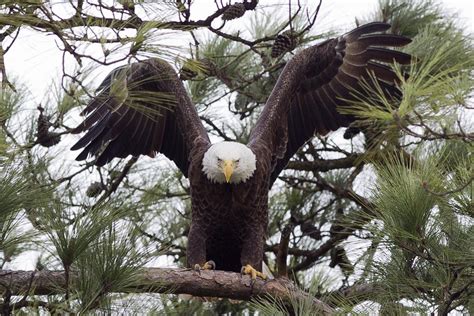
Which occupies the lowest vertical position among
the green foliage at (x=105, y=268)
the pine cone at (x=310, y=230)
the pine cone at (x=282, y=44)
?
the green foliage at (x=105, y=268)

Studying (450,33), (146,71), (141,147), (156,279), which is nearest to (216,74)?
(146,71)

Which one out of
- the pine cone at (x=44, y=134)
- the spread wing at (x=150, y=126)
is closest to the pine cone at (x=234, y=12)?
the spread wing at (x=150, y=126)

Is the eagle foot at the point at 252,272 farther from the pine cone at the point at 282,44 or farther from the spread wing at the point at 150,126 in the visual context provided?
the pine cone at the point at 282,44

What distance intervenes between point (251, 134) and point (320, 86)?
51 cm

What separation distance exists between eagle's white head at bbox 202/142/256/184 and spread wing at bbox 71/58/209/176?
0.73 ft

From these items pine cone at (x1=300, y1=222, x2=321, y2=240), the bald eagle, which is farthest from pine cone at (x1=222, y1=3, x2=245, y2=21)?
pine cone at (x1=300, y1=222, x2=321, y2=240)

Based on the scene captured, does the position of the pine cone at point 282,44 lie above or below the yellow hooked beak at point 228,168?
above

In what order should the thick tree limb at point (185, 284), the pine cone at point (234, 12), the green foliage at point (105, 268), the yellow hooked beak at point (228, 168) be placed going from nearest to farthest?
the green foliage at point (105, 268)
the thick tree limb at point (185, 284)
the pine cone at point (234, 12)
the yellow hooked beak at point (228, 168)

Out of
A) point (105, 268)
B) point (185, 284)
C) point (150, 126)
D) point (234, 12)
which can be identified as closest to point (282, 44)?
point (234, 12)

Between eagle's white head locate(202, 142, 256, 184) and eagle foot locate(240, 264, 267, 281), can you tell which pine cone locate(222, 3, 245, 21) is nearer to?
eagle's white head locate(202, 142, 256, 184)

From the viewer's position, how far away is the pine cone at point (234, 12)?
310 cm

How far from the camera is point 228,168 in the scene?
3.59 metres

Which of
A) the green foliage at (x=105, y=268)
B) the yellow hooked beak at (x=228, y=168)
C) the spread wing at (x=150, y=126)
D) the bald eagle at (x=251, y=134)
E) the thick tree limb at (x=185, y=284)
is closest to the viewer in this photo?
the green foliage at (x=105, y=268)

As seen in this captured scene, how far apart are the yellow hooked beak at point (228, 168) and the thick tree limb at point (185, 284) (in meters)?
0.55
